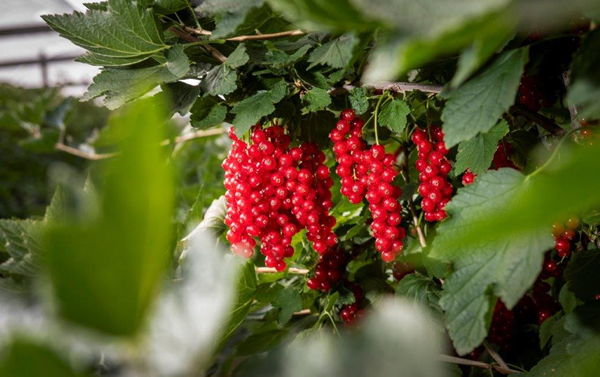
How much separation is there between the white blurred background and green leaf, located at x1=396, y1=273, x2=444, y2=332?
3802 millimetres

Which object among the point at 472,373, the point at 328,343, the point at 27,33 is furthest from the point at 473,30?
the point at 27,33

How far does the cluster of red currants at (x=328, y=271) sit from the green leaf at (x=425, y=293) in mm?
99

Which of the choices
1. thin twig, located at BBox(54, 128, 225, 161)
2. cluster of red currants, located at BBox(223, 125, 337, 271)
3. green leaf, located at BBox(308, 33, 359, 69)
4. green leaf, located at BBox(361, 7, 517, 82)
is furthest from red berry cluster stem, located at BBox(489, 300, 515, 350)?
thin twig, located at BBox(54, 128, 225, 161)

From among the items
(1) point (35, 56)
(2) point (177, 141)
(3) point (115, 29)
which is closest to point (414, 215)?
(3) point (115, 29)

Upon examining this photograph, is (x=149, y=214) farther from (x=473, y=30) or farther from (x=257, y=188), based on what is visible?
(x=257, y=188)

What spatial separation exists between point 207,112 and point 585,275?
11.1 inches

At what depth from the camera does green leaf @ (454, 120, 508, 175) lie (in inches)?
14.3

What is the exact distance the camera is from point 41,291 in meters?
0.12

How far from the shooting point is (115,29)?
0.40 meters

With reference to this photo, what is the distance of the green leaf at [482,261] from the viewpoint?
25cm

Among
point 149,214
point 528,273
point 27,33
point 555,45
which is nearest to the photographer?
point 149,214

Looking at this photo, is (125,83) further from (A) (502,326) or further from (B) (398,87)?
(A) (502,326)

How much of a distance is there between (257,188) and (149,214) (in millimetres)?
362

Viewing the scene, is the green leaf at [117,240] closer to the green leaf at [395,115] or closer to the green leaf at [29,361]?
the green leaf at [29,361]
